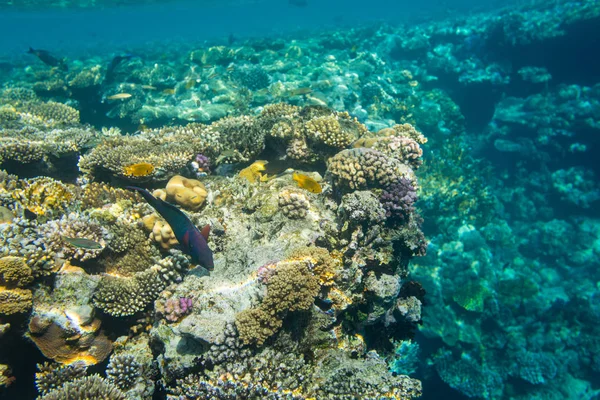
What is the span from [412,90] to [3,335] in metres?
21.3

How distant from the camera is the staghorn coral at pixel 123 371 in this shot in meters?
3.71

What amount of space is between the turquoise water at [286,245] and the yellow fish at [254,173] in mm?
41

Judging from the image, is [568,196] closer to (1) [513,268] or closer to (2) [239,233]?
(1) [513,268]

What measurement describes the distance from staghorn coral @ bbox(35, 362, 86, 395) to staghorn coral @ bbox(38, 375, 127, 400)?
19.9 inches

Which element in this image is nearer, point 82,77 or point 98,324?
point 98,324

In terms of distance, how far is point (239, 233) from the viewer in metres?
A: 5.26

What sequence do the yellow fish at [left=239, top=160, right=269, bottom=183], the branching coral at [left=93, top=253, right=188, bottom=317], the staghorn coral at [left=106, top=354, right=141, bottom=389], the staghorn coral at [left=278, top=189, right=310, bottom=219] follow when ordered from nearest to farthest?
the staghorn coral at [left=106, top=354, right=141, bottom=389]
the branching coral at [left=93, top=253, right=188, bottom=317]
the staghorn coral at [left=278, top=189, right=310, bottom=219]
the yellow fish at [left=239, top=160, right=269, bottom=183]

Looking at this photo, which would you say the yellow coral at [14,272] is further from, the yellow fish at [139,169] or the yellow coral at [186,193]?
the yellow coral at [186,193]

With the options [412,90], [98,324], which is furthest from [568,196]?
[98,324]

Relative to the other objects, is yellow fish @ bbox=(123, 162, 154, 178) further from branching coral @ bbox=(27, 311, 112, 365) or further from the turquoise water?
branching coral @ bbox=(27, 311, 112, 365)

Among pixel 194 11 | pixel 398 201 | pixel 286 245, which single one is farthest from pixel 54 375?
pixel 194 11

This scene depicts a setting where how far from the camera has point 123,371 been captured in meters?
3.75

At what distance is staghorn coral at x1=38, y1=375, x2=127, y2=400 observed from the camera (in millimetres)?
3232

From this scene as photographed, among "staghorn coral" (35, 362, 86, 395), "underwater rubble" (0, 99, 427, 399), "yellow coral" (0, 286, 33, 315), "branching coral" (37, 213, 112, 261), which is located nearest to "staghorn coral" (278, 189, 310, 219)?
"underwater rubble" (0, 99, 427, 399)
